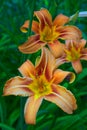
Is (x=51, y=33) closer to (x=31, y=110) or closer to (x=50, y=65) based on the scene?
(x=50, y=65)

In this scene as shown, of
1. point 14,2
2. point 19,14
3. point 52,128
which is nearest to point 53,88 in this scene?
point 52,128

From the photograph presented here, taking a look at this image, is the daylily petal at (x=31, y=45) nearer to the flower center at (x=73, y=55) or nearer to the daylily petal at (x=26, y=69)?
the daylily petal at (x=26, y=69)

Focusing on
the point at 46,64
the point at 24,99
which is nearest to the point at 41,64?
the point at 46,64

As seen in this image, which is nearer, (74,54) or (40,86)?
(40,86)

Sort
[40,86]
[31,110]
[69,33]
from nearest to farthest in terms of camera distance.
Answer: [31,110] < [40,86] < [69,33]

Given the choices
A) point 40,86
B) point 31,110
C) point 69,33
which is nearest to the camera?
point 31,110

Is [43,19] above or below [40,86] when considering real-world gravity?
above
